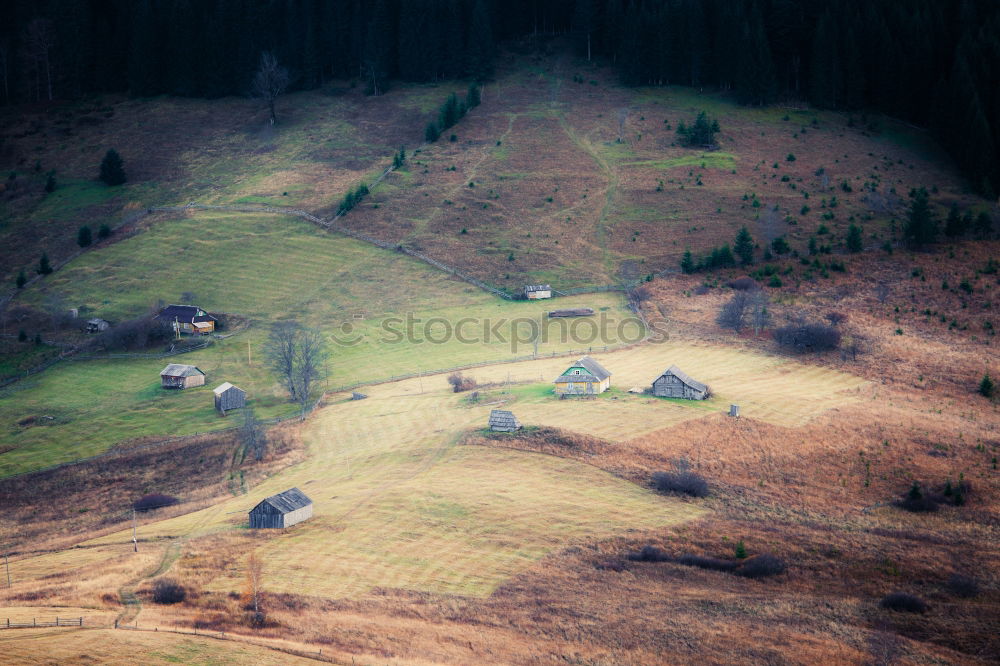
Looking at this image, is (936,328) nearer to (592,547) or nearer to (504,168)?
(592,547)

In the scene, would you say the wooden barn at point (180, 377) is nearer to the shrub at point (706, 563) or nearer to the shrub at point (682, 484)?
the shrub at point (682, 484)

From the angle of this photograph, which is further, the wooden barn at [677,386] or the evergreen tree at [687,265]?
the evergreen tree at [687,265]

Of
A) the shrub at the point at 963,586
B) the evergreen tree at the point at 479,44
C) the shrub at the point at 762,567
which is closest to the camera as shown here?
the shrub at the point at 963,586

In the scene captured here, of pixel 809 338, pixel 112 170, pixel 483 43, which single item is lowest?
pixel 809 338

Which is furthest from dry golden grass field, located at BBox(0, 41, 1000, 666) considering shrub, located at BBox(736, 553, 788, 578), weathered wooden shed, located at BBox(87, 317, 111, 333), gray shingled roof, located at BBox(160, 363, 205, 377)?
gray shingled roof, located at BBox(160, 363, 205, 377)

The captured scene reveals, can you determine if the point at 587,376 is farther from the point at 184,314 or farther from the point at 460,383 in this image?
the point at 184,314

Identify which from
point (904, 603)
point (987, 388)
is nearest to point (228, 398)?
point (904, 603)

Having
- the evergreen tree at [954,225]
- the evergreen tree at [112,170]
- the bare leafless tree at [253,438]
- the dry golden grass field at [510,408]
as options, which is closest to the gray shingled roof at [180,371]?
the dry golden grass field at [510,408]
